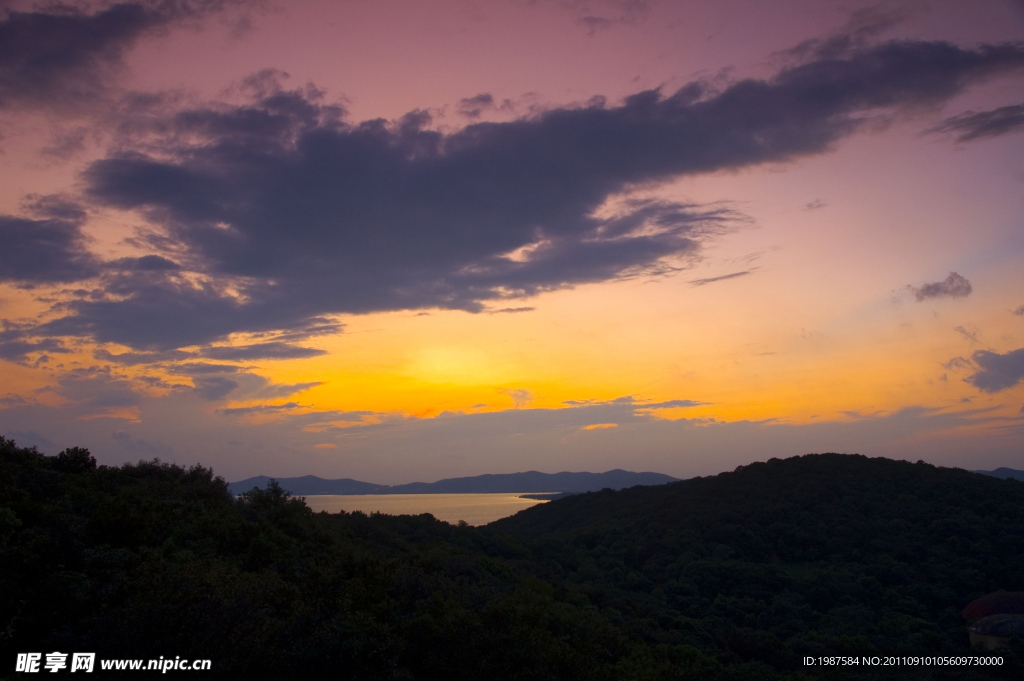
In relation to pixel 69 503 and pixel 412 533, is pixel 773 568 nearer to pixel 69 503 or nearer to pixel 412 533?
pixel 412 533

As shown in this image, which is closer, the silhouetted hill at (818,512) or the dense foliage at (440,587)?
the dense foliage at (440,587)

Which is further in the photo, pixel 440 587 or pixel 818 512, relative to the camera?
pixel 818 512

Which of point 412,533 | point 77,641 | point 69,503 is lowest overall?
point 412,533

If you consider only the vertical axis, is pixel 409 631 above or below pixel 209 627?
below

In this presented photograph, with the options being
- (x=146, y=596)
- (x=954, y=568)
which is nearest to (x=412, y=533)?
(x=146, y=596)

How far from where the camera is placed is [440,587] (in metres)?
16.4

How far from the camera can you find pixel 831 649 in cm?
2820

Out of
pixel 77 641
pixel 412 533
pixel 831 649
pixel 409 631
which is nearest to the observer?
pixel 77 641

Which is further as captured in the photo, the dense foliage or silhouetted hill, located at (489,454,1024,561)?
silhouetted hill, located at (489,454,1024,561)

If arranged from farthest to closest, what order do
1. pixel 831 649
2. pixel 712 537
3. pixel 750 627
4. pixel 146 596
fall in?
pixel 712 537 → pixel 750 627 → pixel 831 649 → pixel 146 596

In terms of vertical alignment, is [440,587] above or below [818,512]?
above

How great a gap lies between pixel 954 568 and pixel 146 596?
53.5 metres

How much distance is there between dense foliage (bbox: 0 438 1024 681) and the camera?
10981mm

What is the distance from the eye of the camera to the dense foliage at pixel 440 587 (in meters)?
11.0
